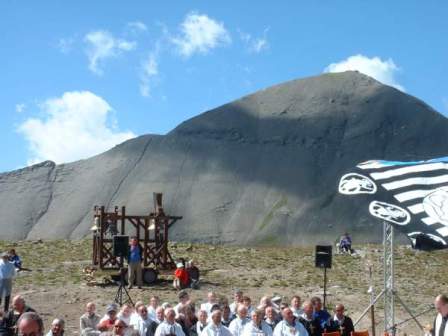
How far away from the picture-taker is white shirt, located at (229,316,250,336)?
1095 centimetres

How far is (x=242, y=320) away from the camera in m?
11.1

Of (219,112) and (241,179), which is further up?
(219,112)

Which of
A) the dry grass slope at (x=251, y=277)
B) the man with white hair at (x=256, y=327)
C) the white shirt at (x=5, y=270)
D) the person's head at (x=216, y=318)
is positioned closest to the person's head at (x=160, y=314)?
the person's head at (x=216, y=318)

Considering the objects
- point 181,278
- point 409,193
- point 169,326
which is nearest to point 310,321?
point 169,326

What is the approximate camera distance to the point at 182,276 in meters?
22.0

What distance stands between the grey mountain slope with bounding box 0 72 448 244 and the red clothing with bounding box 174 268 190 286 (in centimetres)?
3169

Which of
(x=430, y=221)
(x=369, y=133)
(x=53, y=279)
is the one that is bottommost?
(x=53, y=279)

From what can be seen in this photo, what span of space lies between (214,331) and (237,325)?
1.89 feet

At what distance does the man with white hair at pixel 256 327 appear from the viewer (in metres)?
10.6

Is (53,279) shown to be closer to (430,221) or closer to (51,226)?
(430,221)

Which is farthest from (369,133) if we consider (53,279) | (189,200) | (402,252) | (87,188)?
(53,279)

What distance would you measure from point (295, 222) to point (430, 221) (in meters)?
44.5

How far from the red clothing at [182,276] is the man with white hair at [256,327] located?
447 inches

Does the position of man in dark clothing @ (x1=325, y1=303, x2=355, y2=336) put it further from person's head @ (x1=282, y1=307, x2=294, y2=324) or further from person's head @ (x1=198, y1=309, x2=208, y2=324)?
person's head @ (x1=198, y1=309, x2=208, y2=324)
